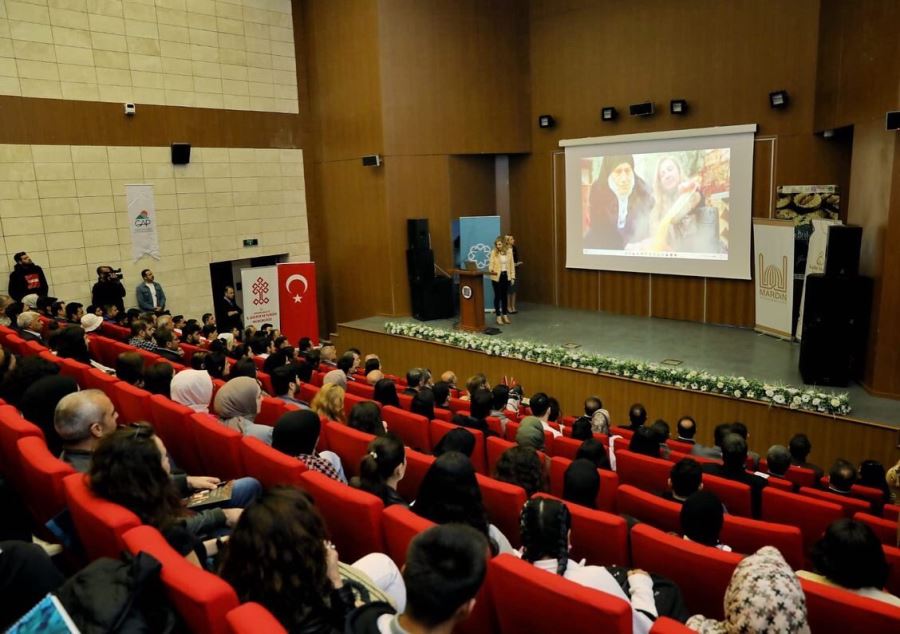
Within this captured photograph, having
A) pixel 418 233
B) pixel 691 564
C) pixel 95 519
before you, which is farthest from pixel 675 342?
pixel 95 519

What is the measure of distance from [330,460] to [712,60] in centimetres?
887

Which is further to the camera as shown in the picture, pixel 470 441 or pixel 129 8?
pixel 129 8

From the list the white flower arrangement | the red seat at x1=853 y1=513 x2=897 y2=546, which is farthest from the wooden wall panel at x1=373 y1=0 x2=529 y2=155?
the red seat at x1=853 y1=513 x2=897 y2=546

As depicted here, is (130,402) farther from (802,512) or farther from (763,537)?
(802,512)

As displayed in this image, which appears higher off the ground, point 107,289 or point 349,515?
point 107,289

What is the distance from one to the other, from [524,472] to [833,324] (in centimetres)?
546

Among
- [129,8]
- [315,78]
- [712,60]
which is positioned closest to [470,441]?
[712,60]

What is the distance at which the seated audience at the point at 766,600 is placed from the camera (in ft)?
5.79

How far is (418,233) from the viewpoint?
1098 cm

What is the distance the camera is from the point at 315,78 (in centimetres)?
1167

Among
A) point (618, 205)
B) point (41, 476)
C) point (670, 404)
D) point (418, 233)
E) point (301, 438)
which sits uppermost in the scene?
point (618, 205)

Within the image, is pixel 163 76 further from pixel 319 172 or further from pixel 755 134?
pixel 755 134

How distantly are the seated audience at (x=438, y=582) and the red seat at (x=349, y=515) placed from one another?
2.51ft

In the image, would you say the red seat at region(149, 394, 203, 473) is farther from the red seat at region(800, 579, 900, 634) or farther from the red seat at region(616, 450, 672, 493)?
the red seat at region(800, 579, 900, 634)
